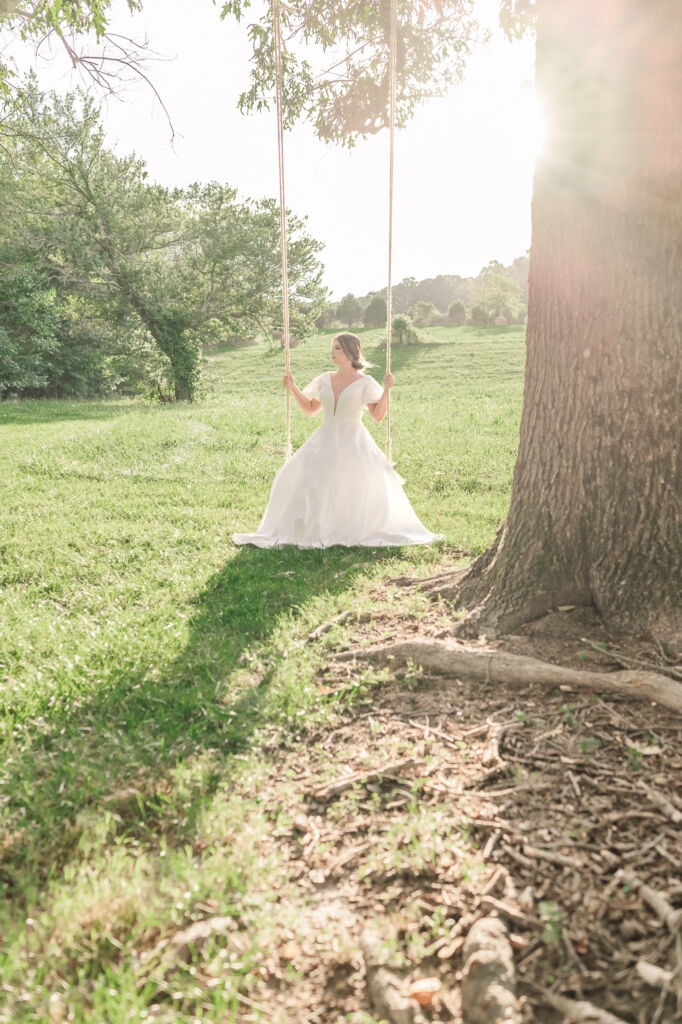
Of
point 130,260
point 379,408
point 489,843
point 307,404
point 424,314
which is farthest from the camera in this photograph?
point 424,314

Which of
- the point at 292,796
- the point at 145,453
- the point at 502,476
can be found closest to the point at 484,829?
the point at 292,796

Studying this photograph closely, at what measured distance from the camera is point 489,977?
6.40 ft

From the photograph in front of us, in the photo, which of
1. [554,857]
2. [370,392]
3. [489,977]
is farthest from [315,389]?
[489,977]

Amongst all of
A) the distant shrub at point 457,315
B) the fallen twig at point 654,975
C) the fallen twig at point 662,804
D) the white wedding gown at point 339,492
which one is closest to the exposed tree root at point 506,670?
the fallen twig at point 662,804

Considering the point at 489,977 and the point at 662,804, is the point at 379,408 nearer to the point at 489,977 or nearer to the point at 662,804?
the point at 662,804

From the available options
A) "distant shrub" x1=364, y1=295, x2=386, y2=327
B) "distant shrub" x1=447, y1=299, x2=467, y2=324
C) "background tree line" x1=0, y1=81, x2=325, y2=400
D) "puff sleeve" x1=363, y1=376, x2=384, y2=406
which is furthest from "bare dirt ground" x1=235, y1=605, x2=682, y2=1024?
"distant shrub" x1=447, y1=299, x2=467, y2=324

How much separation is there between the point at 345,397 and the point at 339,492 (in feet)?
3.33

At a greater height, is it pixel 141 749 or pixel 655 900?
pixel 655 900

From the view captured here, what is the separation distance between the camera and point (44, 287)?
24.7m

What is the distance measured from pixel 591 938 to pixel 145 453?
34.2 ft

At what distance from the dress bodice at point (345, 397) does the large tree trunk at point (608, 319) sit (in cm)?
327

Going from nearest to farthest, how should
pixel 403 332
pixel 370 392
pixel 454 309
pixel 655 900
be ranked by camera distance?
1. pixel 655 900
2. pixel 370 392
3. pixel 403 332
4. pixel 454 309

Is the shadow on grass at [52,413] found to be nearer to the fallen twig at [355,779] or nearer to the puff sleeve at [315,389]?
the puff sleeve at [315,389]

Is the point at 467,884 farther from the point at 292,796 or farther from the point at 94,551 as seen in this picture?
the point at 94,551
